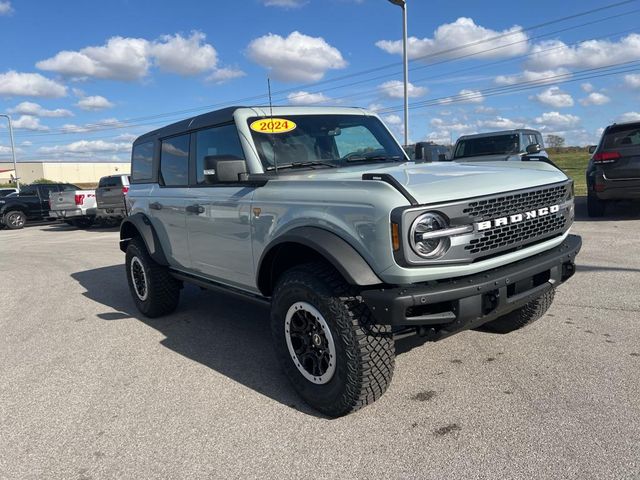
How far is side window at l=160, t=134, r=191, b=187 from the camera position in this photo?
4.71 meters

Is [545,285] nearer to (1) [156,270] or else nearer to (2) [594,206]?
(1) [156,270]

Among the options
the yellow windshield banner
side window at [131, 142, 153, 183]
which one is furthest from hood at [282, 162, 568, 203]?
side window at [131, 142, 153, 183]

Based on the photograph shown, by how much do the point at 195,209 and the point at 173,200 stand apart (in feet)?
1.78

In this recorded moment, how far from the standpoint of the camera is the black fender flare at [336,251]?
2750mm

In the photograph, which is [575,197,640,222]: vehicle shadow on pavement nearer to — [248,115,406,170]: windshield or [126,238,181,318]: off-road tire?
[248,115,406,170]: windshield

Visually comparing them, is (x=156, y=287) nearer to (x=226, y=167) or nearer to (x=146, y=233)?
(x=146, y=233)

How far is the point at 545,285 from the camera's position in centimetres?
318

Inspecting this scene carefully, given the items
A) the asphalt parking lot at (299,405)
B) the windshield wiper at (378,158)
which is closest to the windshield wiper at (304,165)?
the windshield wiper at (378,158)

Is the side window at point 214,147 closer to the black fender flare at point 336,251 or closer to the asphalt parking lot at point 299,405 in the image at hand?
the black fender flare at point 336,251

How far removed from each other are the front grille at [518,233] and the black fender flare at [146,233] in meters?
3.37

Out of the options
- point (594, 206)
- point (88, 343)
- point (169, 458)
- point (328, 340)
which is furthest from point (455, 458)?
point (594, 206)

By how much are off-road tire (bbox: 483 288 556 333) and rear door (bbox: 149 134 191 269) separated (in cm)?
283

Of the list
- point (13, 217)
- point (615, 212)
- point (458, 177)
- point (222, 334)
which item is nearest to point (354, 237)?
point (458, 177)

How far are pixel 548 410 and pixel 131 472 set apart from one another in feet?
7.79
